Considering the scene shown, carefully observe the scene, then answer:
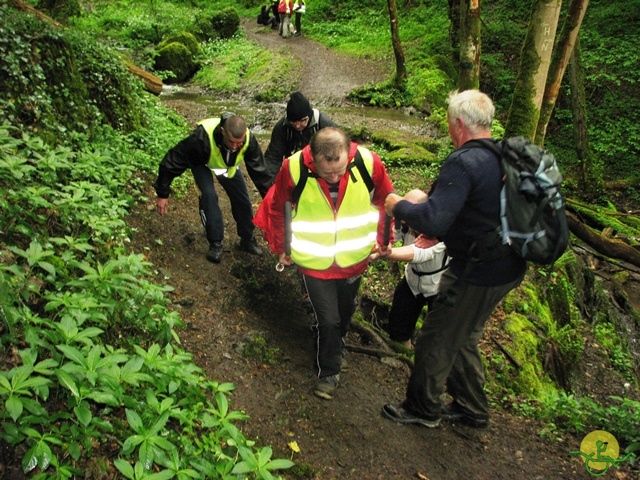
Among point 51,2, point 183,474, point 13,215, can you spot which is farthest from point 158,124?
point 51,2

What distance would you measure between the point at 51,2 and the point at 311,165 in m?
18.0

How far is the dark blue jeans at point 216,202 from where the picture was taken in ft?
17.6

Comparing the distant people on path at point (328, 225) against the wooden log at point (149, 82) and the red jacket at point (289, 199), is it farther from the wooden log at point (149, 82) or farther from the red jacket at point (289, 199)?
the wooden log at point (149, 82)

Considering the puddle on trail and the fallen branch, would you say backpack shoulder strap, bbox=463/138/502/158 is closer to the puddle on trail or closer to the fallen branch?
the fallen branch

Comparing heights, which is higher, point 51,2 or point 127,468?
point 51,2

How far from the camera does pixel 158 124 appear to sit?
834cm

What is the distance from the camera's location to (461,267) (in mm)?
3416

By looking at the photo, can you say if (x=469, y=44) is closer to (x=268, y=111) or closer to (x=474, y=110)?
(x=268, y=111)

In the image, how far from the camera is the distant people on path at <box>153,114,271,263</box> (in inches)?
198

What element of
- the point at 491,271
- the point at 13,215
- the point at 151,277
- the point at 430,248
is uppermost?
the point at 13,215

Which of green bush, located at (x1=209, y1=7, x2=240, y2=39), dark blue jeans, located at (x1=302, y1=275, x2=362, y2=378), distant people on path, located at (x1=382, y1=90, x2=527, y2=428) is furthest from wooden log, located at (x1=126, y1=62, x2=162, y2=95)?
green bush, located at (x1=209, y1=7, x2=240, y2=39)

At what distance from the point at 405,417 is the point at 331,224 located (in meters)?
1.62

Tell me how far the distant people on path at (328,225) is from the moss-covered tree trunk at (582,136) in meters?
9.96

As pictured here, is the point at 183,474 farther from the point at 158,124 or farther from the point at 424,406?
the point at 158,124
